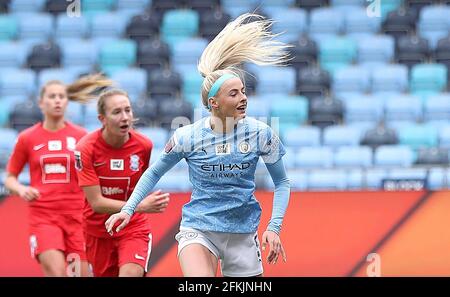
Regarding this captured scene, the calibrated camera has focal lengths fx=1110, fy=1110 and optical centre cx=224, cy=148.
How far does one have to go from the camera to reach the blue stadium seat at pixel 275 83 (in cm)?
1435

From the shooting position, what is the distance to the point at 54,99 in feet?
29.4

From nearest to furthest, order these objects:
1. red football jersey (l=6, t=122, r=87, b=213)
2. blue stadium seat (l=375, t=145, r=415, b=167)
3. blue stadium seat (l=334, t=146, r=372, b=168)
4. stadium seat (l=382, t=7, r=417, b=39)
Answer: red football jersey (l=6, t=122, r=87, b=213), blue stadium seat (l=375, t=145, r=415, b=167), blue stadium seat (l=334, t=146, r=372, b=168), stadium seat (l=382, t=7, r=417, b=39)

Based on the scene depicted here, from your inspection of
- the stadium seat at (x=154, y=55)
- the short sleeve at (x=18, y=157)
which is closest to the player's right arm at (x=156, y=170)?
the short sleeve at (x=18, y=157)

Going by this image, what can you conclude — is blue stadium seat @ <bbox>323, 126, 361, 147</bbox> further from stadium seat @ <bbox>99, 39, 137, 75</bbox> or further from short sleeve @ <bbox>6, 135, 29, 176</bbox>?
short sleeve @ <bbox>6, 135, 29, 176</bbox>

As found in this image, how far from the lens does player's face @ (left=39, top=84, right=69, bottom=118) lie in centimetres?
895

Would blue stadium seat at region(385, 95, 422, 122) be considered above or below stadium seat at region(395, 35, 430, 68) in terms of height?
below

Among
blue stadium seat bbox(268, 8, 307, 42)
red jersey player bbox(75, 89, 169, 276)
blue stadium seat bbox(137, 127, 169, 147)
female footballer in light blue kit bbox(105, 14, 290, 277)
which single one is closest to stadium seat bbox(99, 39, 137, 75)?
blue stadium seat bbox(268, 8, 307, 42)

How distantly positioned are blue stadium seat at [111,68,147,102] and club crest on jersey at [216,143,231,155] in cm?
789

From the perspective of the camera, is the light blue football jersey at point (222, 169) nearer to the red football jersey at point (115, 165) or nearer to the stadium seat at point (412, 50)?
the red football jersey at point (115, 165)

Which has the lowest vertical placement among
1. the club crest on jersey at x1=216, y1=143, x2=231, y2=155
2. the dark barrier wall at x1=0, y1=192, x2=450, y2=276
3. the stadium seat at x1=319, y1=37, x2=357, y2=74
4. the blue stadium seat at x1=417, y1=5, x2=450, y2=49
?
the dark barrier wall at x1=0, y1=192, x2=450, y2=276

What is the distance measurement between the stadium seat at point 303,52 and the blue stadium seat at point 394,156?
2547 mm

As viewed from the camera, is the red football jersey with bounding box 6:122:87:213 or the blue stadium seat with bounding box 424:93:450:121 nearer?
the red football jersey with bounding box 6:122:87:213
